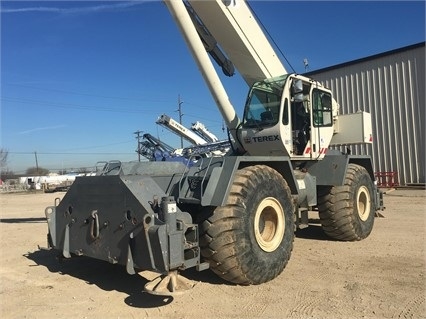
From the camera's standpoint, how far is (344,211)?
329 inches

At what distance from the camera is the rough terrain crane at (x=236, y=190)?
514 centimetres

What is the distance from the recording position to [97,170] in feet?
23.3

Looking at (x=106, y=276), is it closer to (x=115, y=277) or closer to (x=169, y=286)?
(x=115, y=277)

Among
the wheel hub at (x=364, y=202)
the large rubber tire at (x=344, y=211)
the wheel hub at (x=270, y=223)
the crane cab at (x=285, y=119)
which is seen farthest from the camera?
the wheel hub at (x=364, y=202)

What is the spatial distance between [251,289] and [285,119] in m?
3.19

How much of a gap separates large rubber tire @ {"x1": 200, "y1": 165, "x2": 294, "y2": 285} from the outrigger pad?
0.61 metres

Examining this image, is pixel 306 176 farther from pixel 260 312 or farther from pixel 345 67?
pixel 345 67

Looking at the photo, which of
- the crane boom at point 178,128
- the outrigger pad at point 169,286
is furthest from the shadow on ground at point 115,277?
the crane boom at point 178,128

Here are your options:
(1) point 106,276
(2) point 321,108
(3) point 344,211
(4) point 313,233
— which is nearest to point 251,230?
(1) point 106,276

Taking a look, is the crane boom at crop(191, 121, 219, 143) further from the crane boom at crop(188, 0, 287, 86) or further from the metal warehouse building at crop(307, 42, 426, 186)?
the crane boom at crop(188, 0, 287, 86)

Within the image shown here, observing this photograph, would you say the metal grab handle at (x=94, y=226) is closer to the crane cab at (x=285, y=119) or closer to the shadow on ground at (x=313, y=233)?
the crane cab at (x=285, y=119)

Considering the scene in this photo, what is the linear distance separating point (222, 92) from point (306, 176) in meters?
2.26

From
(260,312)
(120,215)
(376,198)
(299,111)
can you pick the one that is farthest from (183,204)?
(376,198)

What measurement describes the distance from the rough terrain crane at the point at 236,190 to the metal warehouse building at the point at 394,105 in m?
12.0
